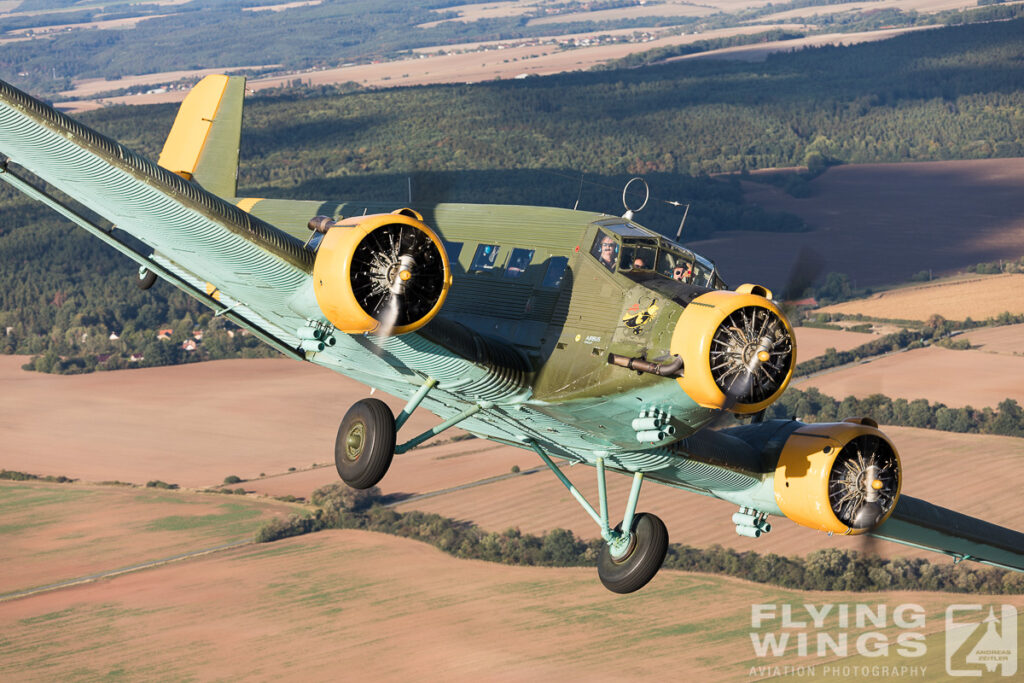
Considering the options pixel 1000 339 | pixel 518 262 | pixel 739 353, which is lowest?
pixel 739 353

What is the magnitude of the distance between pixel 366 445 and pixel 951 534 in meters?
17.5

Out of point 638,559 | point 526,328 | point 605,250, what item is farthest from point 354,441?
point 638,559

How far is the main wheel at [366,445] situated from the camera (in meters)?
25.5

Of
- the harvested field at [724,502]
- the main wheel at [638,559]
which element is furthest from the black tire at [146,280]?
the harvested field at [724,502]

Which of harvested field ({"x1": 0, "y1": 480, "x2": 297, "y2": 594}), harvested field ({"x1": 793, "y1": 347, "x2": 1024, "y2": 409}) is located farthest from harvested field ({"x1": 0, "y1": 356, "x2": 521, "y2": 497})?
harvested field ({"x1": 793, "y1": 347, "x2": 1024, "y2": 409})

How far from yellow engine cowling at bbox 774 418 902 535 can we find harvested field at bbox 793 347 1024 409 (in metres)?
96.8

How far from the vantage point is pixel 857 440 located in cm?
2884

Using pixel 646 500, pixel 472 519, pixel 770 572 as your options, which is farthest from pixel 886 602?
pixel 472 519

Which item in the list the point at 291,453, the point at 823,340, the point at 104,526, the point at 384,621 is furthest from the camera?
the point at 823,340

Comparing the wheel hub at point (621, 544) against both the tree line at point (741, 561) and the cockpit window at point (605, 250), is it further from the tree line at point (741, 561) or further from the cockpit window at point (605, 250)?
the tree line at point (741, 561)

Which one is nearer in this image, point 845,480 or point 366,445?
point 366,445

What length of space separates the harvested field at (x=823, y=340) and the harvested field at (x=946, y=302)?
37.8 feet

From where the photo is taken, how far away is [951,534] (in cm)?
3459

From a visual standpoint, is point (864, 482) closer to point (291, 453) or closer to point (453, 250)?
point (453, 250)
